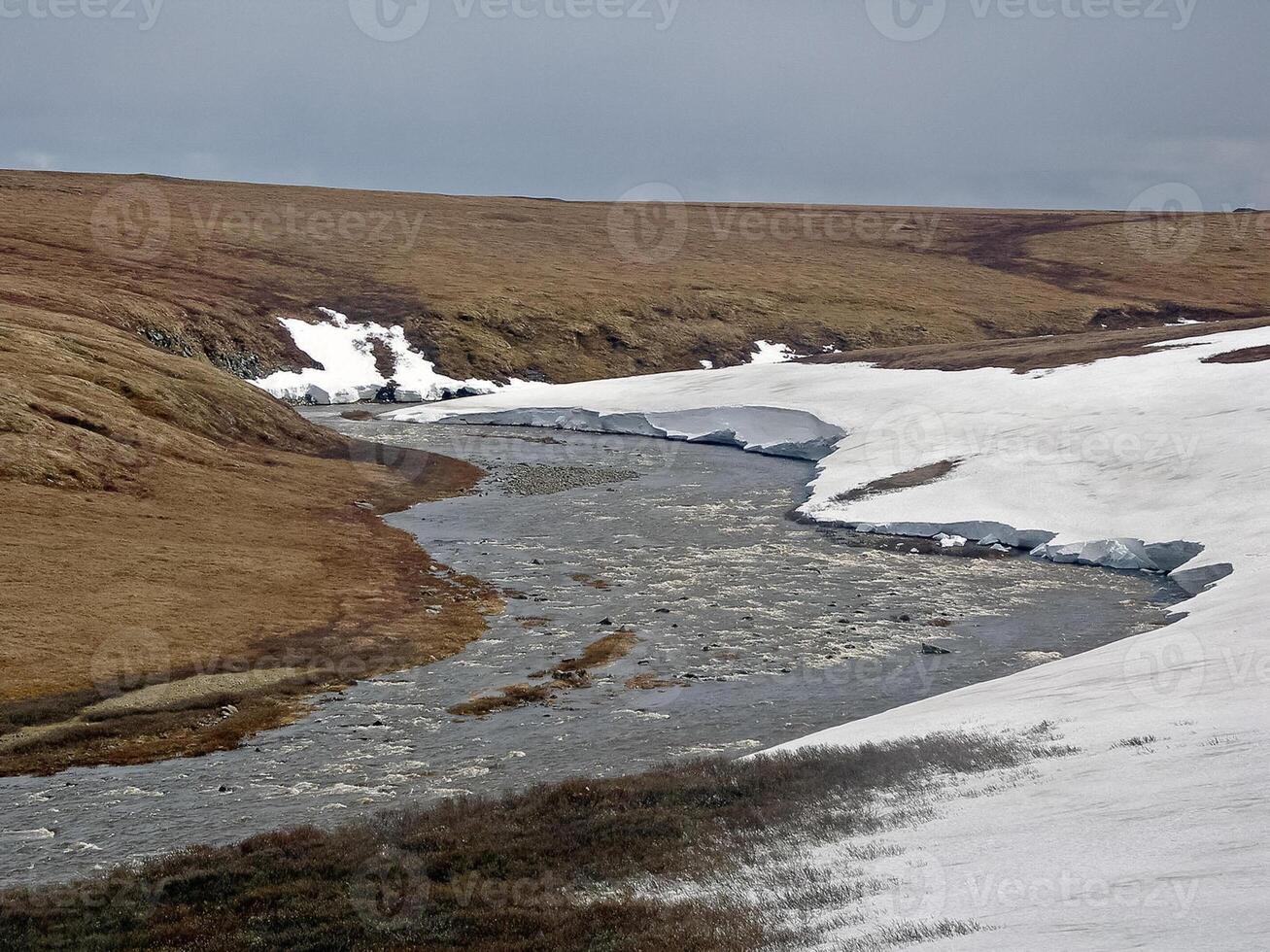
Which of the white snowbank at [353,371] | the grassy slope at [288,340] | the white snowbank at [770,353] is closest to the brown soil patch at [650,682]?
the grassy slope at [288,340]

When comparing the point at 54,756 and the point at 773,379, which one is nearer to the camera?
the point at 54,756

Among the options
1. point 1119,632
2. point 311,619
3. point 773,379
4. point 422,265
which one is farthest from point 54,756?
point 422,265

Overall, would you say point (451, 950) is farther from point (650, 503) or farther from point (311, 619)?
point (650, 503)

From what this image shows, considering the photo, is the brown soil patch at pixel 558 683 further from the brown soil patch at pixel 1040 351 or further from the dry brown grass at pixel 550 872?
the brown soil patch at pixel 1040 351

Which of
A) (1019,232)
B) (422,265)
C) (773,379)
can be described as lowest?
(773,379)

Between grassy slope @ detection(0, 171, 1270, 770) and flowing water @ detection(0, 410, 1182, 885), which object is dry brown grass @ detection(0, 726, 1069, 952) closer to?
flowing water @ detection(0, 410, 1182, 885)

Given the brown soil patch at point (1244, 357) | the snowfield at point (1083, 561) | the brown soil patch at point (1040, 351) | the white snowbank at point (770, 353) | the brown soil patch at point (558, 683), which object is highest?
the white snowbank at point (770, 353)

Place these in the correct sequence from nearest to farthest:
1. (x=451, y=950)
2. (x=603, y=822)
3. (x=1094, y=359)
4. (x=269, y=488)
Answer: (x=451, y=950) < (x=603, y=822) < (x=269, y=488) < (x=1094, y=359)
